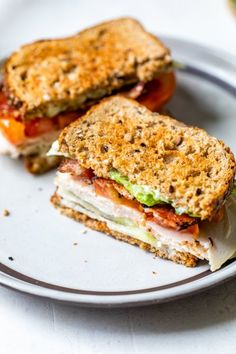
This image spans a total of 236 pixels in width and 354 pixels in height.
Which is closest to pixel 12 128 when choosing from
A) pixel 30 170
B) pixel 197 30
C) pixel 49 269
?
pixel 30 170

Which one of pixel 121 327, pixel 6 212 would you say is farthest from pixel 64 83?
pixel 121 327

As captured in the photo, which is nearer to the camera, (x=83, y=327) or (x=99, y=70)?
(x=83, y=327)

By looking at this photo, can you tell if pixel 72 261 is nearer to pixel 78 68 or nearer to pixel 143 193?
pixel 143 193

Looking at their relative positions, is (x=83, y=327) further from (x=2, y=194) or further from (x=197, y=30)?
(x=197, y=30)

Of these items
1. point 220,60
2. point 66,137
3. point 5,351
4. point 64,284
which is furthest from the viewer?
→ point 220,60

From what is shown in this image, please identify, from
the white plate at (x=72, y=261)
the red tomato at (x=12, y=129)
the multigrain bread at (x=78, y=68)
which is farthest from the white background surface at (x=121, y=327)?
the multigrain bread at (x=78, y=68)

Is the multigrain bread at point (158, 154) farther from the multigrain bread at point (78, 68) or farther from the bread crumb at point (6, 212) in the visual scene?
the bread crumb at point (6, 212)
